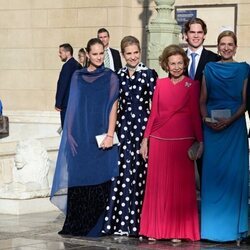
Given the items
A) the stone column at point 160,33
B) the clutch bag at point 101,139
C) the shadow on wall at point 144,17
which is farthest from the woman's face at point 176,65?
the shadow on wall at point 144,17

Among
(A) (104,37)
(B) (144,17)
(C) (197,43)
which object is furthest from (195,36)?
(B) (144,17)

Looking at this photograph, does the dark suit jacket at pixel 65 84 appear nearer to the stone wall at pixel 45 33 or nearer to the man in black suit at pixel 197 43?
the stone wall at pixel 45 33

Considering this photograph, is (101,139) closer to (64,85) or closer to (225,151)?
(225,151)

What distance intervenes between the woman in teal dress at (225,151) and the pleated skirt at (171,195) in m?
0.17

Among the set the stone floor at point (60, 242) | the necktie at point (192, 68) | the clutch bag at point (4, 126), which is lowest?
the stone floor at point (60, 242)

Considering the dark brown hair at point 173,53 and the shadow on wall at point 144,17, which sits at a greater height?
the shadow on wall at point 144,17

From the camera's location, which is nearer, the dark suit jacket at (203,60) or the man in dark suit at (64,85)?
the dark suit jacket at (203,60)

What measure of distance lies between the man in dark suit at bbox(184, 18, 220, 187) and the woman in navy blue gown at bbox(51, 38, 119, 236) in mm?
866

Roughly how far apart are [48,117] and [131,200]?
9.41m

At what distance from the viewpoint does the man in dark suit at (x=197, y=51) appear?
36.5 feet

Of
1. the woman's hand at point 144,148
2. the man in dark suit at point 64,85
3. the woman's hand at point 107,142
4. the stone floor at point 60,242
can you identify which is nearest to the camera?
the stone floor at point 60,242

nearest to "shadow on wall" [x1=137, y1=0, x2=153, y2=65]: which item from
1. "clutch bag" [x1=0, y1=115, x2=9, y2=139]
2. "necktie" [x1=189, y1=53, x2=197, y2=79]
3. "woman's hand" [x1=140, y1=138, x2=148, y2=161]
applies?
"clutch bag" [x1=0, y1=115, x2=9, y2=139]

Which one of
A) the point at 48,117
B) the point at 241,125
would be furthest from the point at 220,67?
the point at 48,117

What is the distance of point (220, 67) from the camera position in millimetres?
10758
